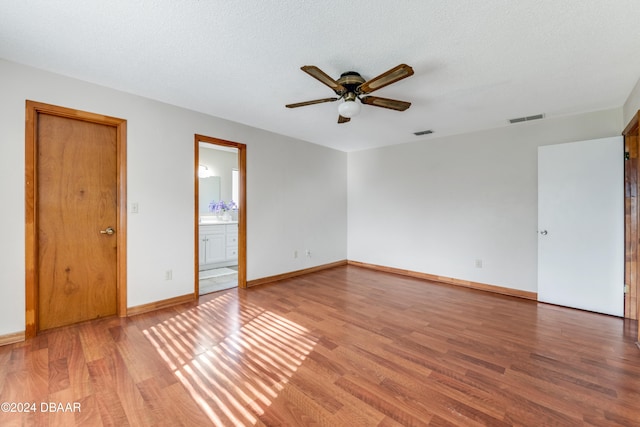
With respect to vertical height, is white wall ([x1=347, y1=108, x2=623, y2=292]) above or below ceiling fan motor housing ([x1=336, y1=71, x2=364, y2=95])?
below

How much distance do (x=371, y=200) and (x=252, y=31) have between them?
3988mm

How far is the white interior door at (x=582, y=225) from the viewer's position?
3025mm

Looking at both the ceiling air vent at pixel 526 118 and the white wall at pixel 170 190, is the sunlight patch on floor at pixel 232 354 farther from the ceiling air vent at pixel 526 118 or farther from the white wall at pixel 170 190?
the ceiling air vent at pixel 526 118

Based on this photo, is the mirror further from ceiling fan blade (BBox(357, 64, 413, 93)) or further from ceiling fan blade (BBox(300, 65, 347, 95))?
ceiling fan blade (BBox(357, 64, 413, 93))

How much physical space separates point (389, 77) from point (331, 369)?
2.21 m

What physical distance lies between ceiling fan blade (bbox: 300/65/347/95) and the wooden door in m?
2.40

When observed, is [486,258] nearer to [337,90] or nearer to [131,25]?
[337,90]

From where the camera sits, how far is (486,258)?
13.4 ft

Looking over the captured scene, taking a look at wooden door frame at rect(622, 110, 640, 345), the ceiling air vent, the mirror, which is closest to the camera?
wooden door frame at rect(622, 110, 640, 345)

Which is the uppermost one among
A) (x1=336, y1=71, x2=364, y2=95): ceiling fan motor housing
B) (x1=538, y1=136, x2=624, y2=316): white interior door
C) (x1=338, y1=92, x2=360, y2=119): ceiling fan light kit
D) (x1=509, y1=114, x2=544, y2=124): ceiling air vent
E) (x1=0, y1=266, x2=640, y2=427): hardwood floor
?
(x1=509, y1=114, x2=544, y2=124): ceiling air vent

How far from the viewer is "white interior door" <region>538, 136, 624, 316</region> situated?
3025mm

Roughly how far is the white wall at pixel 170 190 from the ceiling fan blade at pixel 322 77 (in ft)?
6.88

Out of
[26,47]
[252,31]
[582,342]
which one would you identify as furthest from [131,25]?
[582,342]

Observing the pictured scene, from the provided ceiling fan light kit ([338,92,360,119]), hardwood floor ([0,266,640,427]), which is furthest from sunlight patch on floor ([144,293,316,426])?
ceiling fan light kit ([338,92,360,119])
